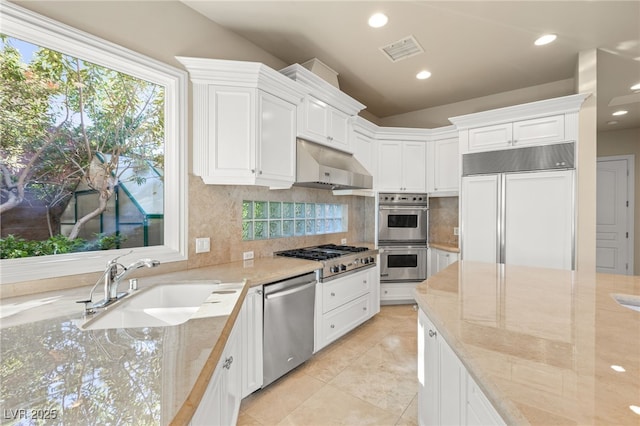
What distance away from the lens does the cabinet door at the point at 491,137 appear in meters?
3.15

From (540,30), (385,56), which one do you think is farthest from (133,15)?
(540,30)

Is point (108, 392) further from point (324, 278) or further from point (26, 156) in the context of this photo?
point (324, 278)

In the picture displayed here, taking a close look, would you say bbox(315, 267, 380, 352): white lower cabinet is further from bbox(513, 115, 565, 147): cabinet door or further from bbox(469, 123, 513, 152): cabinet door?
bbox(513, 115, 565, 147): cabinet door

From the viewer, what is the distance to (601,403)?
61cm

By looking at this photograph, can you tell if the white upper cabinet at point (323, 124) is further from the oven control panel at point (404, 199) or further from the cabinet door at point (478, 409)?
the cabinet door at point (478, 409)

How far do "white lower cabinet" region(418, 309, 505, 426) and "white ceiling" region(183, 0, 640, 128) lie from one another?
2.36 metres

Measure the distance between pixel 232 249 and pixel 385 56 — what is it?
2458 mm

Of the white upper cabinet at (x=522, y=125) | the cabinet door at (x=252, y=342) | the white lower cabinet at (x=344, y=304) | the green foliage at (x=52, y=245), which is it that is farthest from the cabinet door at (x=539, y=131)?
the green foliage at (x=52, y=245)

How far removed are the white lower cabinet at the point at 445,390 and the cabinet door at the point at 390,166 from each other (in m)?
2.64

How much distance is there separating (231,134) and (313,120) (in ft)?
2.94

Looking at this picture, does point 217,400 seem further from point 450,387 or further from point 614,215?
point 614,215

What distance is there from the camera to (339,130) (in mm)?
Answer: 3139

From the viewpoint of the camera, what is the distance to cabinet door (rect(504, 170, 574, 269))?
2.83 meters

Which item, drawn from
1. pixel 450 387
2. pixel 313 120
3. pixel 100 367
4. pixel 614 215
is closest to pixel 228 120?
pixel 313 120
